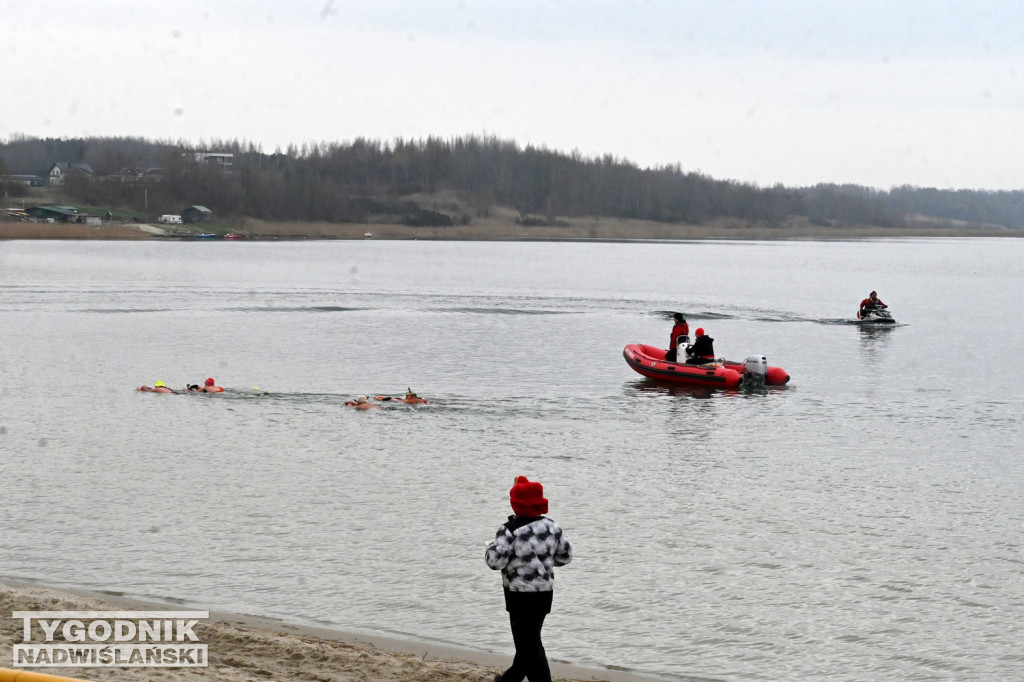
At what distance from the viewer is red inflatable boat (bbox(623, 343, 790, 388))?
31.2 metres

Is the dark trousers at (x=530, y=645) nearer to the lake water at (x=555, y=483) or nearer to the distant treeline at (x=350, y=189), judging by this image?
the lake water at (x=555, y=483)

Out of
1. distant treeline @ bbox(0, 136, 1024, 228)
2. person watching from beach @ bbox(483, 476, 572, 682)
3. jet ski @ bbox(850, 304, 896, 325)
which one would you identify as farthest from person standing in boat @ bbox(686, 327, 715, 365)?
distant treeline @ bbox(0, 136, 1024, 228)

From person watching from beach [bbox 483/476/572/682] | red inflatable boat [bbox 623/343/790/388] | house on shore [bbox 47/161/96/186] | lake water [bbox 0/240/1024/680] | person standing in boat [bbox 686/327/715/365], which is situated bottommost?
lake water [bbox 0/240/1024/680]

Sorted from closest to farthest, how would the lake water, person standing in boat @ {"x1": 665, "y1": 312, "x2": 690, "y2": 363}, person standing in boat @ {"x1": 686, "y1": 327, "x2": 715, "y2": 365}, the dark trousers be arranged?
the dark trousers
the lake water
person standing in boat @ {"x1": 686, "y1": 327, "x2": 715, "y2": 365}
person standing in boat @ {"x1": 665, "y1": 312, "x2": 690, "y2": 363}

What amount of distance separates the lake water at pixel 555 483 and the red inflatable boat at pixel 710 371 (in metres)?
0.40

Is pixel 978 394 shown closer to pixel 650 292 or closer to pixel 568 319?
pixel 568 319

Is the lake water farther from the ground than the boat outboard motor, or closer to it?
closer to it

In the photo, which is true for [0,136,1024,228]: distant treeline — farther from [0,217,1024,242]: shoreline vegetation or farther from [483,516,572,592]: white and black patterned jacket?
[483,516,572,592]: white and black patterned jacket

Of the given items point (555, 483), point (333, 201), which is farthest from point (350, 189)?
point (555, 483)

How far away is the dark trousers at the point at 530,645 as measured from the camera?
8.89 m

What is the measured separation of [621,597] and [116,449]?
42.3 ft

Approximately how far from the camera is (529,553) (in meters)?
8.62

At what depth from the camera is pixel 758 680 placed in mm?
11281

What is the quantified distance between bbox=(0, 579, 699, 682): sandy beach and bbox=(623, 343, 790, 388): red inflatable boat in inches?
808
